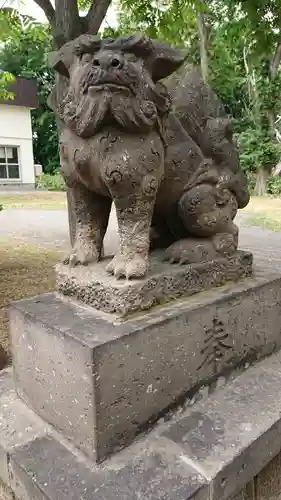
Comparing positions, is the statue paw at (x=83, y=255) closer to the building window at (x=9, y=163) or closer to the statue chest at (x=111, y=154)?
the statue chest at (x=111, y=154)

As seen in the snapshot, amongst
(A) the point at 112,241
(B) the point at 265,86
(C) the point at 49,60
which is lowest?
(A) the point at 112,241

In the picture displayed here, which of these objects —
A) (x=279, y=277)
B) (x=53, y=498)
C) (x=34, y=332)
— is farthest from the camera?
(x=279, y=277)

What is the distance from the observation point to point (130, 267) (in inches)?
55.2

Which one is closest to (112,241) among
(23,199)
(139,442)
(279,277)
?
(279,277)

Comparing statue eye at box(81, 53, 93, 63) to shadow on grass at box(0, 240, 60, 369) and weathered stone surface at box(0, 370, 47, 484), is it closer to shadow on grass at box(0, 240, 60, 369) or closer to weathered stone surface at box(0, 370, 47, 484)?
weathered stone surface at box(0, 370, 47, 484)

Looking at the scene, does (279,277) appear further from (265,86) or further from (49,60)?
(265,86)

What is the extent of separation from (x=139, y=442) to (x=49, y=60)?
1.37m

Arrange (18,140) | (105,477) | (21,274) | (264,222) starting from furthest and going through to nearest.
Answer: (18,140) → (264,222) → (21,274) → (105,477)

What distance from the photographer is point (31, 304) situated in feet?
5.11

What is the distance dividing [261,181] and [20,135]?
10.6 meters

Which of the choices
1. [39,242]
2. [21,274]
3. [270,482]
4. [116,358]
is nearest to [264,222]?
[39,242]

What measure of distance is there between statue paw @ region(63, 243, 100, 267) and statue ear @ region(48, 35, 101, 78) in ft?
2.09

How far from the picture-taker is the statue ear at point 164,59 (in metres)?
1.34

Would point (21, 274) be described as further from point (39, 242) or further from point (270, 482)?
point (270, 482)
